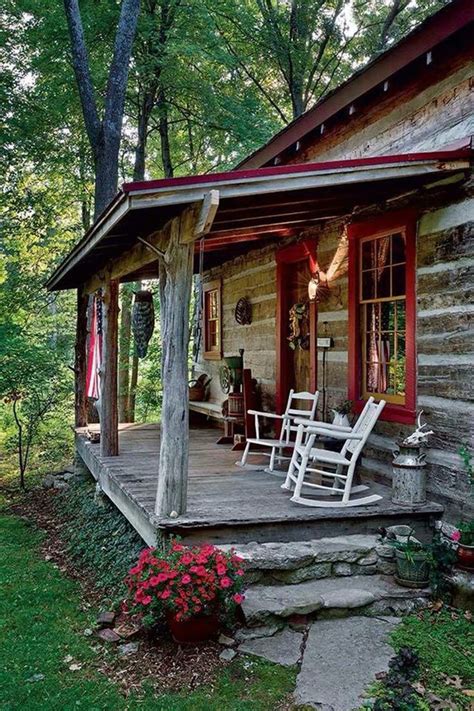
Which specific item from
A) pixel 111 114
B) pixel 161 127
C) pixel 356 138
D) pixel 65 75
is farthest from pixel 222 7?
pixel 356 138

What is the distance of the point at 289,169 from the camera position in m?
4.01

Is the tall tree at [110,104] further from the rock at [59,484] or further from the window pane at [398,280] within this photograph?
the window pane at [398,280]

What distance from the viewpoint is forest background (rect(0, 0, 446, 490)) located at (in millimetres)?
10469

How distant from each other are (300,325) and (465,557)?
11.5 ft

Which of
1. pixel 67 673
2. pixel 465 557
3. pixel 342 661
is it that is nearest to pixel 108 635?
pixel 67 673

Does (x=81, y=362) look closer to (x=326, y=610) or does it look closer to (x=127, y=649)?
(x=127, y=649)

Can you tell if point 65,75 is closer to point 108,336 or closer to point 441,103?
point 108,336

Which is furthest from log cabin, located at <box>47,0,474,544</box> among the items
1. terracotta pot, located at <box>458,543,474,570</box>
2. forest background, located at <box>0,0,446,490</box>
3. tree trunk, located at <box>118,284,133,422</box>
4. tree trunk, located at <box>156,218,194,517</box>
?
tree trunk, located at <box>118,284,133,422</box>

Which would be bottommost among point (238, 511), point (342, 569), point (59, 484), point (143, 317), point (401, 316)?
point (59, 484)

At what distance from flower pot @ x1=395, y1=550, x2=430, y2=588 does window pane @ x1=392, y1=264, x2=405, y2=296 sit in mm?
2280

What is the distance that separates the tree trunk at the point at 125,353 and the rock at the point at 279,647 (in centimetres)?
1043

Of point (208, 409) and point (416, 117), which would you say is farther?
point (208, 409)

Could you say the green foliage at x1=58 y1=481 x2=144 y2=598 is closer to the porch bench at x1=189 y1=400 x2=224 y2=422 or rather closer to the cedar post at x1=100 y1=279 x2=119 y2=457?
the cedar post at x1=100 y1=279 x2=119 y2=457

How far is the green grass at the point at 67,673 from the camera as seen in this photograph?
10.2 ft
